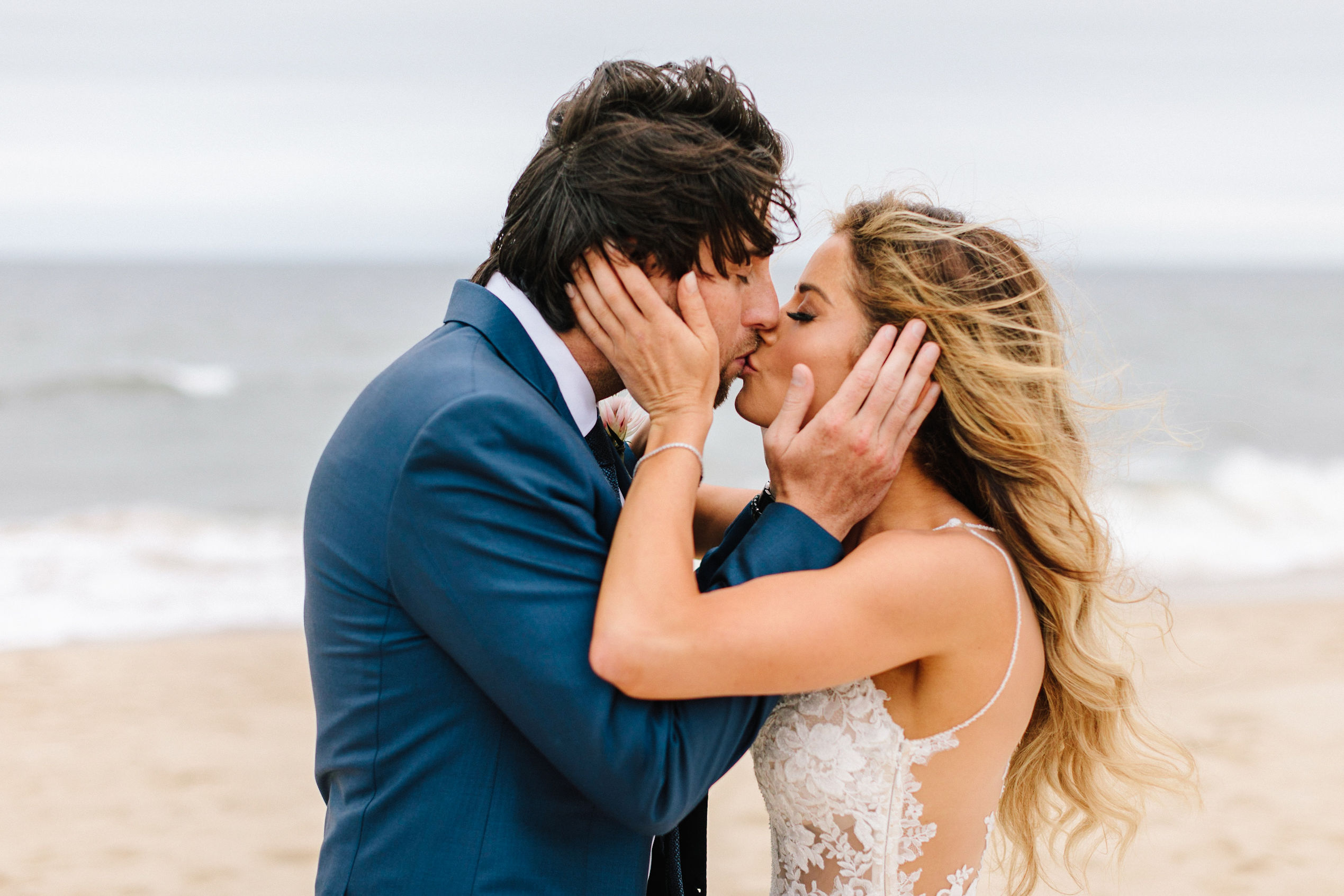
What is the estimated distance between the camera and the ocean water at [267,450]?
10109mm

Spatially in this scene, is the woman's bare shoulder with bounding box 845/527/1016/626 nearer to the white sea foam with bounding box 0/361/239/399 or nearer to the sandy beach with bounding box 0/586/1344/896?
the sandy beach with bounding box 0/586/1344/896

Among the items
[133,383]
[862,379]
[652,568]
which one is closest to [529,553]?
[652,568]

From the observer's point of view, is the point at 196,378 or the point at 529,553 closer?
the point at 529,553

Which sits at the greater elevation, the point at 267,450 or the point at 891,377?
the point at 891,377

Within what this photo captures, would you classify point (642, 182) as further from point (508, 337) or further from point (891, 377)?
point (891, 377)

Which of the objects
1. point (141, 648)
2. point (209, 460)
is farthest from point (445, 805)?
point (209, 460)

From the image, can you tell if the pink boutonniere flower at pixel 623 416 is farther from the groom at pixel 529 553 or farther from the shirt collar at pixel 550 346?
the shirt collar at pixel 550 346

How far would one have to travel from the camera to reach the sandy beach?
5.70 metres

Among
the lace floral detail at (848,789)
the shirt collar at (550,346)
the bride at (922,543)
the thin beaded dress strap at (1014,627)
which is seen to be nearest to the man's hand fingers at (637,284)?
the bride at (922,543)

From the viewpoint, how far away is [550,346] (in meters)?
2.25

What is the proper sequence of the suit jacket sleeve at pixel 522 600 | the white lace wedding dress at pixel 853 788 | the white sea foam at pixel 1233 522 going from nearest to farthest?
the suit jacket sleeve at pixel 522 600, the white lace wedding dress at pixel 853 788, the white sea foam at pixel 1233 522

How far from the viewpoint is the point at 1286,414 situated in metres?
22.1

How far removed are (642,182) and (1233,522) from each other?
45.5 ft

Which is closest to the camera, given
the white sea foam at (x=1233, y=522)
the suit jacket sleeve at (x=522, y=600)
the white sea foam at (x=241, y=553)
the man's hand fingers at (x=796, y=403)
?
the suit jacket sleeve at (x=522, y=600)
